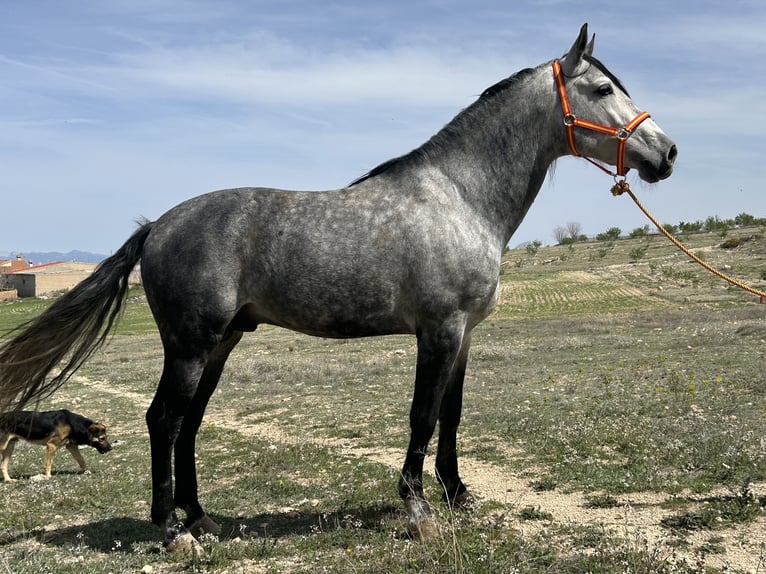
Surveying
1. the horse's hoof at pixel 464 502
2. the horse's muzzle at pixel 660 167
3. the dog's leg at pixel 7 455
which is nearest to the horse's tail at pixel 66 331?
the horse's hoof at pixel 464 502

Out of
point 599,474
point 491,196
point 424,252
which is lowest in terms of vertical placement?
point 599,474

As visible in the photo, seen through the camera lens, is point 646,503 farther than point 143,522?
No

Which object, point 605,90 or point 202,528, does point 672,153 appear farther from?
point 202,528

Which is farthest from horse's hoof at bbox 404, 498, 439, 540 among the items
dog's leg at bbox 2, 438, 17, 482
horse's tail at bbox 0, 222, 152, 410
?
dog's leg at bbox 2, 438, 17, 482

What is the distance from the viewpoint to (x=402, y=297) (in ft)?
17.3

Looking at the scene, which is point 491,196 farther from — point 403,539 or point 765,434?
point 765,434

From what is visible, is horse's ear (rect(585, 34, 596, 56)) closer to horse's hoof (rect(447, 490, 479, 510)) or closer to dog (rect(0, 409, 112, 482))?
horse's hoof (rect(447, 490, 479, 510))

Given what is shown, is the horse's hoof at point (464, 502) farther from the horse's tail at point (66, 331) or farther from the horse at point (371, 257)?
the horse's tail at point (66, 331)

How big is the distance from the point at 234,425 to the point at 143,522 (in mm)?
5548

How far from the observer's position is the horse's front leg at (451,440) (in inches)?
235

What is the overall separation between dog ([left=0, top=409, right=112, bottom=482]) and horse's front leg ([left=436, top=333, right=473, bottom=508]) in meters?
5.96

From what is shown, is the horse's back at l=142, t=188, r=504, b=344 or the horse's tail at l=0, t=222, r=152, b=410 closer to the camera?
the horse's back at l=142, t=188, r=504, b=344

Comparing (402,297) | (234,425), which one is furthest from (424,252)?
(234,425)

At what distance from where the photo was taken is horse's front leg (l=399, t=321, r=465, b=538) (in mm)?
5223
